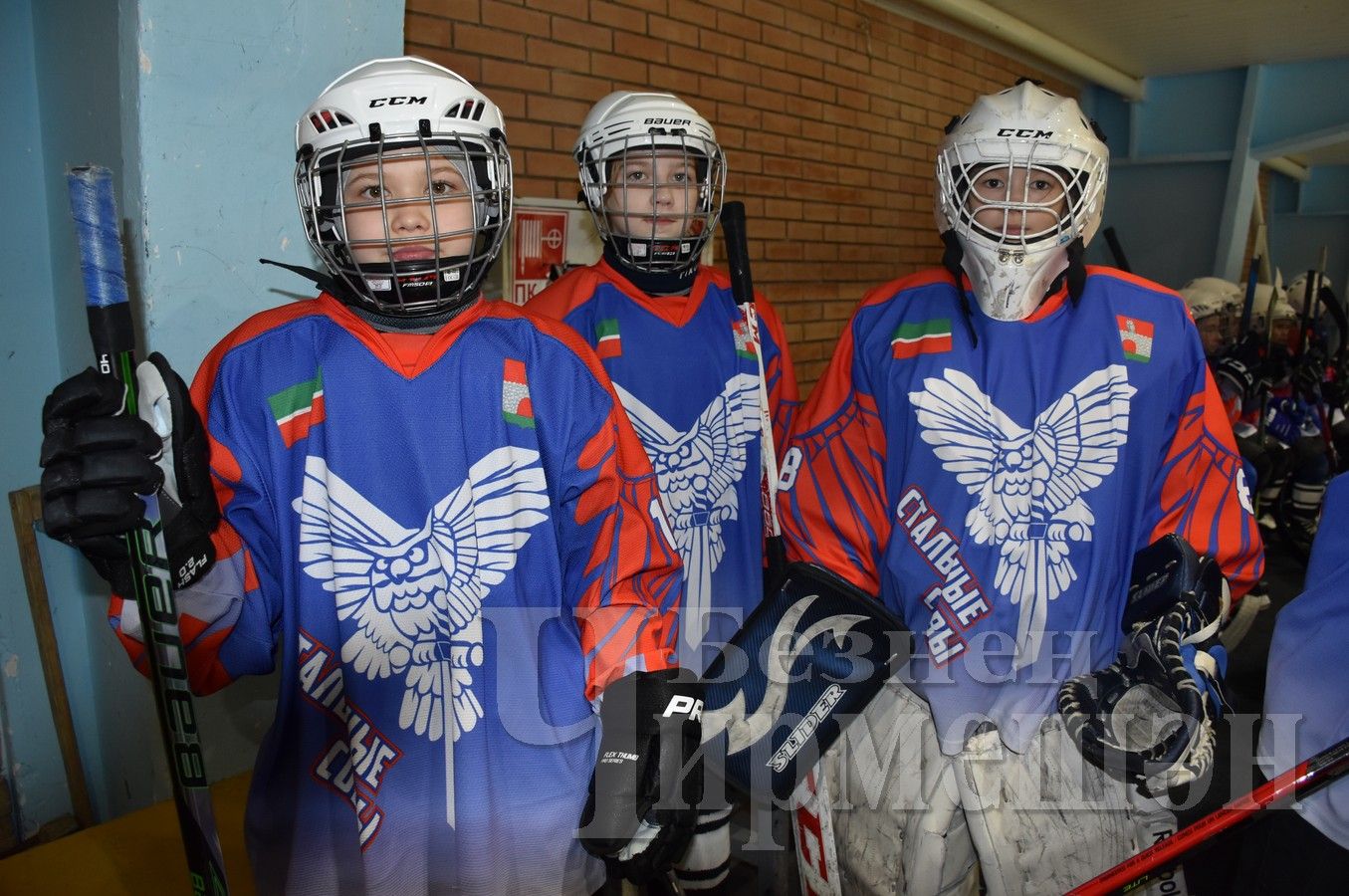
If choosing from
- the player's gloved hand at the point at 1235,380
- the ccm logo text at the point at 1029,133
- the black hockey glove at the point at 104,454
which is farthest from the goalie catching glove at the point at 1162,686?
the player's gloved hand at the point at 1235,380

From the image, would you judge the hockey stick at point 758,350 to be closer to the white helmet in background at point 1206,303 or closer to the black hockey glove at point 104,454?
the black hockey glove at point 104,454

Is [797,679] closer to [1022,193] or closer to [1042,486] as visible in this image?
[1042,486]

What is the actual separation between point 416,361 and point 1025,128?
3.66 ft

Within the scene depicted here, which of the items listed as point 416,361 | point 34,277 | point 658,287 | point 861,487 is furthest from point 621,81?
point 416,361

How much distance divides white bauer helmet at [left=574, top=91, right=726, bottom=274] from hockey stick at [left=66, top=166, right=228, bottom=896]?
47.9 inches

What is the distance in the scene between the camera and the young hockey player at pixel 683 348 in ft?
6.62

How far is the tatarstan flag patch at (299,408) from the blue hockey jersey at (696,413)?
0.88m

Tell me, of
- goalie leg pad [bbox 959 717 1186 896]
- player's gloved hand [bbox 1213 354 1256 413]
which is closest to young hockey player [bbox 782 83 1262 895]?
goalie leg pad [bbox 959 717 1186 896]

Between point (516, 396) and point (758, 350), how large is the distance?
95 centimetres

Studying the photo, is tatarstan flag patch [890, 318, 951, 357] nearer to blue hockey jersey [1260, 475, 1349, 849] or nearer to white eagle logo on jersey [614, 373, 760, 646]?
white eagle logo on jersey [614, 373, 760, 646]

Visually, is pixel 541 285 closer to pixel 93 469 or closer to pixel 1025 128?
pixel 1025 128

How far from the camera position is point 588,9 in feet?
11.1

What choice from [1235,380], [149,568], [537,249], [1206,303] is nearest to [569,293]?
[537,249]

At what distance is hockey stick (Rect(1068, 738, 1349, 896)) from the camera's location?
124 centimetres
